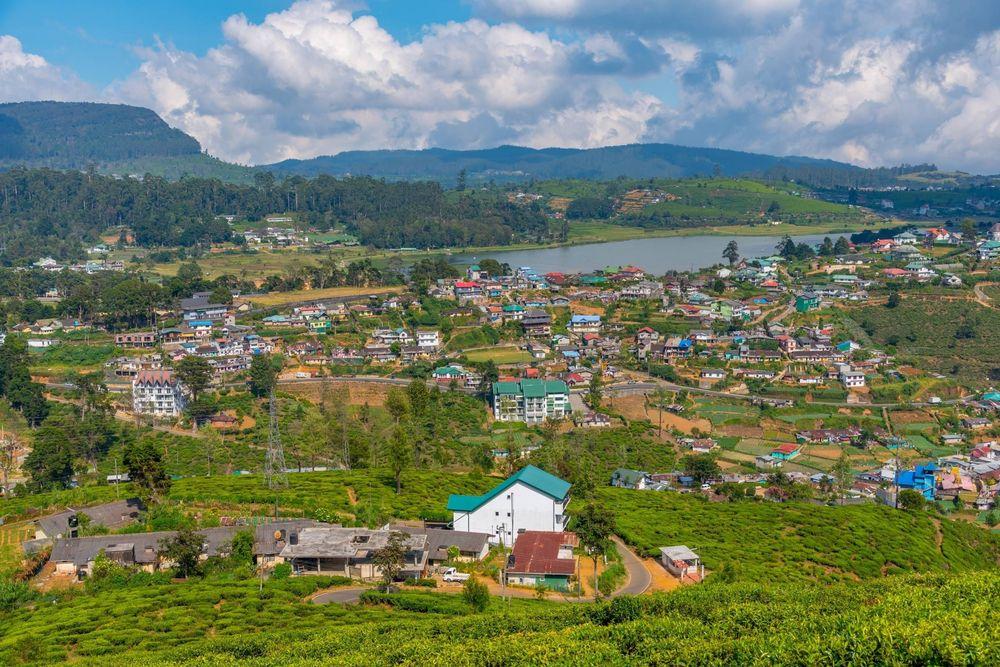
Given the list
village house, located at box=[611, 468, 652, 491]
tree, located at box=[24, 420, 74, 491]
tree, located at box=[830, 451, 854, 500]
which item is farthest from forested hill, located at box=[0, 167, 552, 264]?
tree, located at box=[830, 451, 854, 500]

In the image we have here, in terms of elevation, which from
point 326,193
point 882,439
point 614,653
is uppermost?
point 326,193

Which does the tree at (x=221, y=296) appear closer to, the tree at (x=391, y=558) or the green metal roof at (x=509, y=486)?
the green metal roof at (x=509, y=486)

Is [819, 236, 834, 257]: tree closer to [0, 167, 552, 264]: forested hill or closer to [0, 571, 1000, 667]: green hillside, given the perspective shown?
[0, 167, 552, 264]: forested hill

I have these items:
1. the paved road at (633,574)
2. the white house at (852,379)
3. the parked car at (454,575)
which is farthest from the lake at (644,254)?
the parked car at (454,575)

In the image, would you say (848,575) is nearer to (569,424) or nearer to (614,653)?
(614,653)

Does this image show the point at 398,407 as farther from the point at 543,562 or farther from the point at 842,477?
the point at 842,477

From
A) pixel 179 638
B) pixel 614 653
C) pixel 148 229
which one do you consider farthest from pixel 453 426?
pixel 148 229

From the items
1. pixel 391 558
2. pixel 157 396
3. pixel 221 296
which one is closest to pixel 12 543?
pixel 391 558
